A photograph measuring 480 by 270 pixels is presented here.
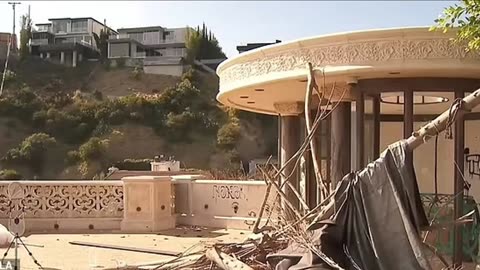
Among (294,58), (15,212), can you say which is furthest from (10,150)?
(294,58)

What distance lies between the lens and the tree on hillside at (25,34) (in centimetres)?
5222

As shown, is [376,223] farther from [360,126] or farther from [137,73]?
[137,73]

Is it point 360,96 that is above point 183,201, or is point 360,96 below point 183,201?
above

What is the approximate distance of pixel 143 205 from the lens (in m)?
12.5

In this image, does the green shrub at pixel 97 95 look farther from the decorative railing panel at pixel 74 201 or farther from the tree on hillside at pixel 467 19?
the tree on hillside at pixel 467 19

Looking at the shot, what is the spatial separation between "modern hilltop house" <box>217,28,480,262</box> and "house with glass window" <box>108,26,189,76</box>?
40652mm

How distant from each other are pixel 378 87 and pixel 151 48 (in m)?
53.3

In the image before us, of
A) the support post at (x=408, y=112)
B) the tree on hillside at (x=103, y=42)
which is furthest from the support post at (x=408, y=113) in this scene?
the tree on hillside at (x=103, y=42)

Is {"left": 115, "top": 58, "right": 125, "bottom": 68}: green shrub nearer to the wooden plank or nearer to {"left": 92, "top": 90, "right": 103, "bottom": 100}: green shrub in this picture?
{"left": 92, "top": 90, "right": 103, "bottom": 100}: green shrub

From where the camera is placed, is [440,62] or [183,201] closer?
[440,62]

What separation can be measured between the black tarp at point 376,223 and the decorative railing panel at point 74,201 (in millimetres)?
8366

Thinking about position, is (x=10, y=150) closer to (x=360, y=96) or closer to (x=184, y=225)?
(x=184, y=225)

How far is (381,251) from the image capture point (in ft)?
15.0

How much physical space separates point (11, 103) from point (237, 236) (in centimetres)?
3604
